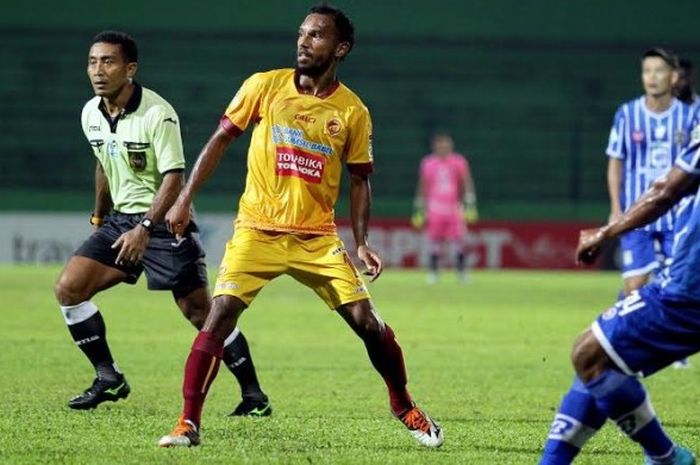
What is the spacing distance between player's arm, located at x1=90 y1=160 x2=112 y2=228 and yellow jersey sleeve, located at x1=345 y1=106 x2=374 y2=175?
1963mm

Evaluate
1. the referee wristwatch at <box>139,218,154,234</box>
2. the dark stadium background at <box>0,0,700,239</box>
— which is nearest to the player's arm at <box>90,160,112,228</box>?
the referee wristwatch at <box>139,218,154,234</box>

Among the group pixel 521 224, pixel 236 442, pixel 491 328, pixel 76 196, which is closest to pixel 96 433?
pixel 236 442

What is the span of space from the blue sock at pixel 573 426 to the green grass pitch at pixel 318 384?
107 centimetres

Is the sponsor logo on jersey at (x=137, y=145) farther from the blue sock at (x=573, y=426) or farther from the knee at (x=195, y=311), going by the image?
the blue sock at (x=573, y=426)

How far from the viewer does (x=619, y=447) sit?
845cm

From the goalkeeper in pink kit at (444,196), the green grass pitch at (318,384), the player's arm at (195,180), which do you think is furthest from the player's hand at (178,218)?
the goalkeeper in pink kit at (444,196)

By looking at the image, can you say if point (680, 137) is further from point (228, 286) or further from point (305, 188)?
point (228, 286)

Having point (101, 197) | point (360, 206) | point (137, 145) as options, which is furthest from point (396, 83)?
point (360, 206)

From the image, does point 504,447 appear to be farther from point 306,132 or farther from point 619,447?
point 306,132

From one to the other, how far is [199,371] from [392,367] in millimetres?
1093

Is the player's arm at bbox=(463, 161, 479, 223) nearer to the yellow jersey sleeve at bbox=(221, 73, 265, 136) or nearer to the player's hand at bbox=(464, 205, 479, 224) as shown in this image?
the player's hand at bbox=(464, 205, 479, 224)

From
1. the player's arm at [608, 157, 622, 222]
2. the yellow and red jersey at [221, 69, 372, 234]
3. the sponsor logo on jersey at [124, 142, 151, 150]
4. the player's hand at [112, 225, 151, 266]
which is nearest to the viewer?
the yellow and red jersey at [221, 69, 372, 234]

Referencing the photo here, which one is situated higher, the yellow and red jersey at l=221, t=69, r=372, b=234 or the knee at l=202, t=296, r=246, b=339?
the yellow and red jersey at l=221, t=69, r=372, b=234

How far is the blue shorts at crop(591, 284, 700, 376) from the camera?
6.32 metres
